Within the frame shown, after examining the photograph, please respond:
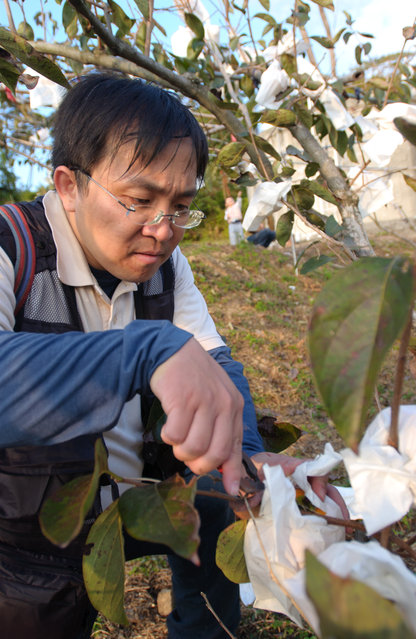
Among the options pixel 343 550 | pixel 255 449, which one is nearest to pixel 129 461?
pixel 255 449

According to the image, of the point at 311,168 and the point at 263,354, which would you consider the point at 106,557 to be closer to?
the point at 311,168

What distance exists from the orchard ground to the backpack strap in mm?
834

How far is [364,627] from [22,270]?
40.2 inches

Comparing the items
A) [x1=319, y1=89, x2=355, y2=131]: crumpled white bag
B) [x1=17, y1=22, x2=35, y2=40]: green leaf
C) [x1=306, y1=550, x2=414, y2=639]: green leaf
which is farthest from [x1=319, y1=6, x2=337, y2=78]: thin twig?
[x1=306, y1=550, x2=414, y2=639]: green leaf

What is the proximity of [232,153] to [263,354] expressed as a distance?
240cm

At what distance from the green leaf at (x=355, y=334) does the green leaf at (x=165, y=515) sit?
0.24m

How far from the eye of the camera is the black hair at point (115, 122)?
3.93 feet

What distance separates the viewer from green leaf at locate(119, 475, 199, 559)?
24.0 inches

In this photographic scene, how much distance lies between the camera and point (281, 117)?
153cm

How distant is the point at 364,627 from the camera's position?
418 millimetres

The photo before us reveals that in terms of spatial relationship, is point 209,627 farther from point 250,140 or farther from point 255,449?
point 250,140

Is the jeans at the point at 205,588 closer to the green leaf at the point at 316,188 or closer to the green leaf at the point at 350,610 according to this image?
the green leaf at the point at 316,188

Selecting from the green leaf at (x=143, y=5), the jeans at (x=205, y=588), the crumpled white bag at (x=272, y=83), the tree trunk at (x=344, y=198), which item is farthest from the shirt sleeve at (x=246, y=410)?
the green leaf at (x=143, y=5)

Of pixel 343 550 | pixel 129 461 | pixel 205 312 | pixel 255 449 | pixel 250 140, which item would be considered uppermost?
Result: pixel 250 140
